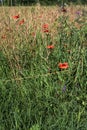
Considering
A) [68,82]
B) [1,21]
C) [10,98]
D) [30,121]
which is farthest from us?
[1,21]

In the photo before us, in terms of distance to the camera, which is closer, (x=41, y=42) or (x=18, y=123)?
(x=18, y=123)

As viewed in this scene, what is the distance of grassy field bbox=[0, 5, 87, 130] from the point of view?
2666 millimetres

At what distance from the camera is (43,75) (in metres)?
3.18

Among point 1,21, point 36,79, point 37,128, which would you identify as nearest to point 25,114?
point 37,128

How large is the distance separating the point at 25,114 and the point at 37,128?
10.7 inches

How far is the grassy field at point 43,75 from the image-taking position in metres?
2.67

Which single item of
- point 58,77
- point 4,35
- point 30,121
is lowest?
point 30,121

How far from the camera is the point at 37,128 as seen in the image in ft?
7.99

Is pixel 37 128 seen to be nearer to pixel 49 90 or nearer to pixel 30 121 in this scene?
pixel 30 121

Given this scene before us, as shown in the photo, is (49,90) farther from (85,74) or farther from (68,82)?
(85,74)

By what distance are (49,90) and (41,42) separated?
1.02m

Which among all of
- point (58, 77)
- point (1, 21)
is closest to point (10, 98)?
point (58, 77)

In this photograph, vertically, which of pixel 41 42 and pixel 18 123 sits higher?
pixel 41 42

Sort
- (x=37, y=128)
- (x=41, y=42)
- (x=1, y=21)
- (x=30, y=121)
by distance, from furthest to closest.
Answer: (x=1, y=21) < (x=41, y=42) < (x=30, y=121) < (x=37, y=128)
